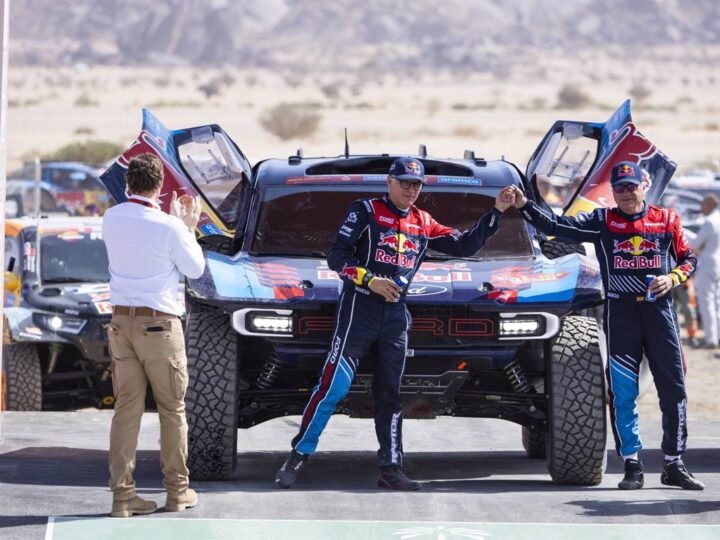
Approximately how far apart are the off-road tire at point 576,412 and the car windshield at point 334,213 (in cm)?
103

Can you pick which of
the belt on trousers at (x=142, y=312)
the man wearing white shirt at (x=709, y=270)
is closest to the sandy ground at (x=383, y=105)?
the man wearing white shirt at (x=709, y=270)

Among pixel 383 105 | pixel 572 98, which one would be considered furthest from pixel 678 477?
pixel 572 98

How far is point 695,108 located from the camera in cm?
8281

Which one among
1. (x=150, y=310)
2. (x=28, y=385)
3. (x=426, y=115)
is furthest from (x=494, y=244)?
(x=426, y=115)

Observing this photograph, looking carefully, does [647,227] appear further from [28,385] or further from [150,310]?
[28,385]

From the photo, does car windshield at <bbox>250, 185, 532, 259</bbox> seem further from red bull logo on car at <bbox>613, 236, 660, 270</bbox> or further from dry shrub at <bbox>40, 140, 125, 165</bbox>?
dry shrub at <bbox>40, 140, 125, 165</bbox>

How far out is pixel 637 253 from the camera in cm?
852

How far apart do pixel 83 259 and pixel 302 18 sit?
9444 centimetres

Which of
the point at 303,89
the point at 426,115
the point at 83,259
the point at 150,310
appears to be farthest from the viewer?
the point at 303,89

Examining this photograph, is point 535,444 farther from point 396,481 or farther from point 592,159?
point 396,481

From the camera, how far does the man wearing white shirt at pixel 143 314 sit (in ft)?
24.2

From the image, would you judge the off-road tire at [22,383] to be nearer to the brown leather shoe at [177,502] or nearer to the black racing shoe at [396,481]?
the black racing shoe at [396,481]

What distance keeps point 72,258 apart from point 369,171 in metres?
4.78

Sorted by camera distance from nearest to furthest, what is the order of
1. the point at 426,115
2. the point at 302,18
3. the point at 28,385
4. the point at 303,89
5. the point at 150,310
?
the point at 150,310 < the point at 28,385 < the point at 426,115 < the point at 303,89 < the point at 302,18
